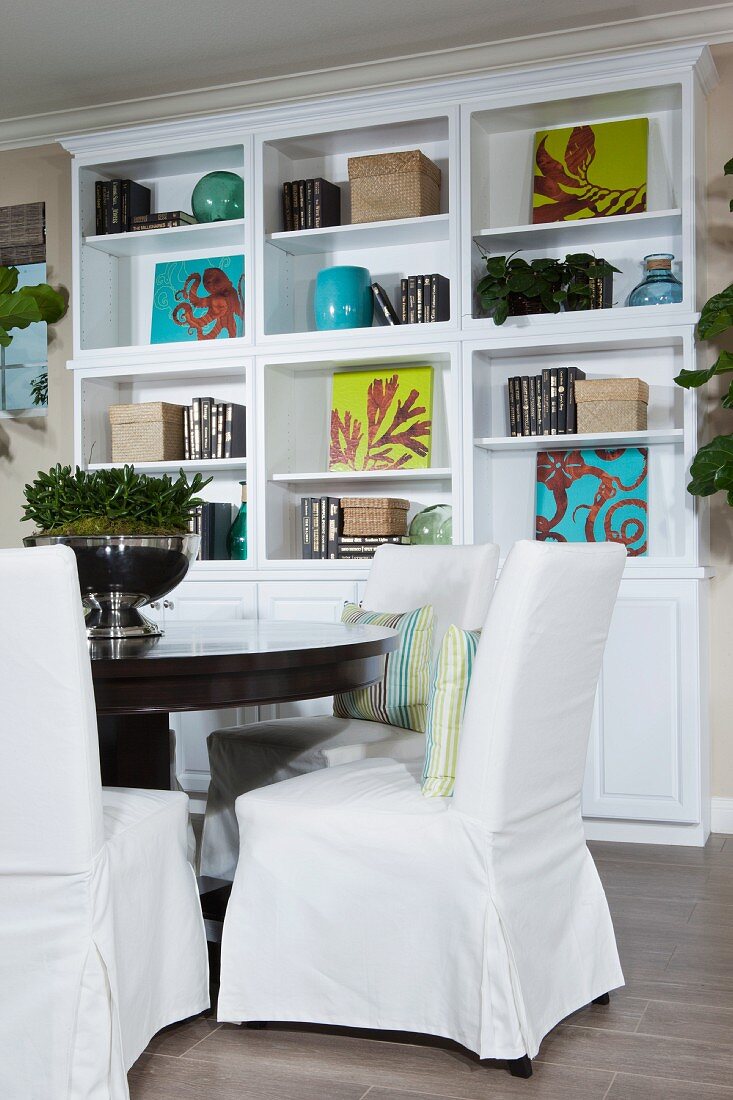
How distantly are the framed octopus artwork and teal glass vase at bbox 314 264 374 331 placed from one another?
45 cm

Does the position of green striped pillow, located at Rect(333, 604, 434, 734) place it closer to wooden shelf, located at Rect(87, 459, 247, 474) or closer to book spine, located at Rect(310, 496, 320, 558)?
book spine, located at Rect(310, 496, 320, 558)

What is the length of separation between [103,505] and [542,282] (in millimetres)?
1889

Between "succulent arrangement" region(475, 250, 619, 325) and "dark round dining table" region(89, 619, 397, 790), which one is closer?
"dark round dining table" region(89, 619, 397, 790)

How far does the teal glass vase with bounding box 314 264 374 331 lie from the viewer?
403cm

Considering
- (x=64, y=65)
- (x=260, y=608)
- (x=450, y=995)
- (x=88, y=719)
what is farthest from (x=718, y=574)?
(x=64, y=65)

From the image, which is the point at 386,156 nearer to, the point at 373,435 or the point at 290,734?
the point at 373,435

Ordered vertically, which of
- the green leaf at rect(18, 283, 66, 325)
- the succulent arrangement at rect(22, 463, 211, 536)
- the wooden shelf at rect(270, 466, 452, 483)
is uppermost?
the green leaf at rect(18, 283, 66, 325)

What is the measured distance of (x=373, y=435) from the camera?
4.16 metres

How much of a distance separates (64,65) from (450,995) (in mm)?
3540

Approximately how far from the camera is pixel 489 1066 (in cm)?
202

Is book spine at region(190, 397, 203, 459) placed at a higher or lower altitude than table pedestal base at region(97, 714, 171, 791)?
higher

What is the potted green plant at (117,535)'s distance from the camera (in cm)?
238

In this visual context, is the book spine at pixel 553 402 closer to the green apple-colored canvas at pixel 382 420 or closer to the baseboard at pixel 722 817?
the green apple-colored canvas at pixel 382 420

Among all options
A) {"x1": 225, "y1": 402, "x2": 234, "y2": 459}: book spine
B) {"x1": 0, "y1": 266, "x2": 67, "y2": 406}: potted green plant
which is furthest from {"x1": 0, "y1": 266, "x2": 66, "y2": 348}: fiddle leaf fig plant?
{"x1": 225, "y1": 402, "x2": 234, "y2": 459}: book spine
